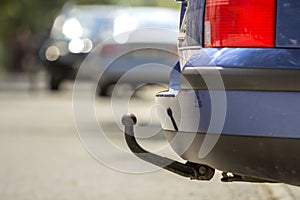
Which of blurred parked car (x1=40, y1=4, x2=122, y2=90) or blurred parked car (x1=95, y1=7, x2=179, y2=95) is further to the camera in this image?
blurred parked car (x1=40, y1=4, x2=122, y2=90)

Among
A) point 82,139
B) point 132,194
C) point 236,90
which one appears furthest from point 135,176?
point 236,90

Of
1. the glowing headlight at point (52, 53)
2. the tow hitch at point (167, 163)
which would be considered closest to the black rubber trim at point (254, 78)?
the tow hitch at point (167, 163)

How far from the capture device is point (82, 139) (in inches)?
498

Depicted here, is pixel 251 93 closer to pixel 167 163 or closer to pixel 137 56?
pixel 167 163

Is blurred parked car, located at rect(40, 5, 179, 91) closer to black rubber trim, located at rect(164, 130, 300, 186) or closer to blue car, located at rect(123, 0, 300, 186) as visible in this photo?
blue car, located at rect(123, 0, 300, 186)

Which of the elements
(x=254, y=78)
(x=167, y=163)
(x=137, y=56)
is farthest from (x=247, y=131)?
(x=137, y=56)

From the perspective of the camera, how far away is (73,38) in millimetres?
Result: 20891

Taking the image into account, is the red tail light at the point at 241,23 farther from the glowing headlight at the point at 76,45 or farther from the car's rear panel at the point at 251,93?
the glowing headlight at the point at 76,45

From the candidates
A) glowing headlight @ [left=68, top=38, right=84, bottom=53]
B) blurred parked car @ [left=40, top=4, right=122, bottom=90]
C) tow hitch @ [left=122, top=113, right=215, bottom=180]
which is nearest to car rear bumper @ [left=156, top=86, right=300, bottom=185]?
tow hitch @ [left=122, top=113, right=215, bottom=180]

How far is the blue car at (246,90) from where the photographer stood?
4668mm

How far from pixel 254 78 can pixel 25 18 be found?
50058 mm

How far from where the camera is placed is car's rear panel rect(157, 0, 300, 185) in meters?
4.66

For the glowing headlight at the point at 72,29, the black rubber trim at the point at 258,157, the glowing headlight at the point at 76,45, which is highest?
the black rubber trim at the point at 258,157

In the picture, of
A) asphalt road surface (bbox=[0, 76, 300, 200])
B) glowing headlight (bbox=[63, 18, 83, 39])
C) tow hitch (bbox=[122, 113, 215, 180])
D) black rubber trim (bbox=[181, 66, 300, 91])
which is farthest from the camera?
glowing headlight (bbox=[63, 18, 83, 39])
